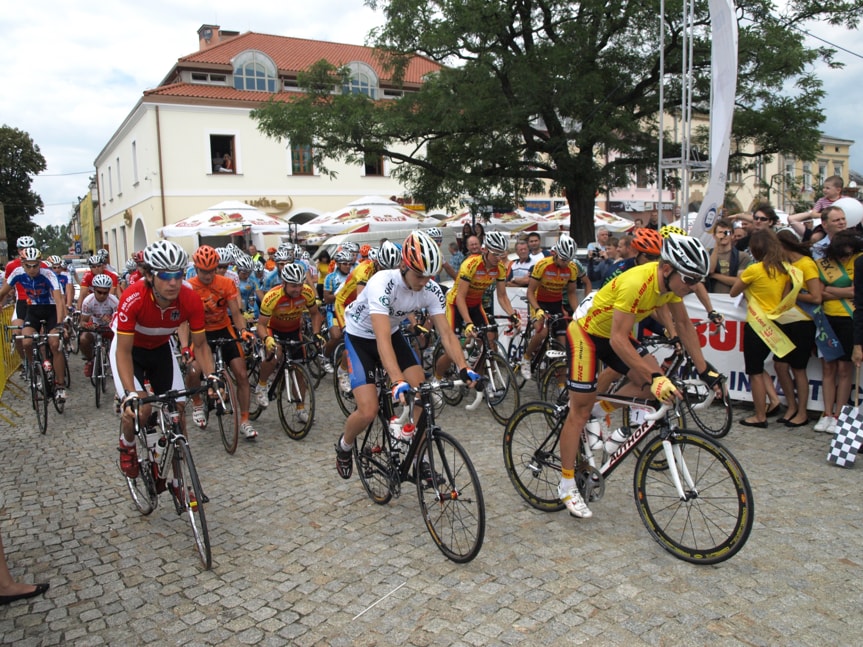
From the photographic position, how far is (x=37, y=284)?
9.40 meters

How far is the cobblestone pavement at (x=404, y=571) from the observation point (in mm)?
3490

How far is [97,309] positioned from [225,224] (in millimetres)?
11094

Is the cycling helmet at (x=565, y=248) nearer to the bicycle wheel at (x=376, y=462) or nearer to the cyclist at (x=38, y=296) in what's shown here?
the bicycle wheel at (x=376, y=462)

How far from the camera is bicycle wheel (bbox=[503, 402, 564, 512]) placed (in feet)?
15.8

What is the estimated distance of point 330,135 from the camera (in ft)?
57.4

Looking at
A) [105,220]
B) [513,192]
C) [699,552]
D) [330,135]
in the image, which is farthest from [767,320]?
A: [105,220]

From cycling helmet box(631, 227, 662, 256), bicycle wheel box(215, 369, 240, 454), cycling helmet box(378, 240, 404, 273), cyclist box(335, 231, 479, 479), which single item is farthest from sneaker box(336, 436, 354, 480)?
cycling helmet box(631, 227, 662, 256)

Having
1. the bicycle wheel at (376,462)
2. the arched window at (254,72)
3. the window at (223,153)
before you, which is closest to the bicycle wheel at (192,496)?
the bicycle wheel at (376,462)

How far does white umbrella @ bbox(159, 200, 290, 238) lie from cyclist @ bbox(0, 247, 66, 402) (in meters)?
10.6

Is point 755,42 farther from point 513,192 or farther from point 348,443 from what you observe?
point 348,443

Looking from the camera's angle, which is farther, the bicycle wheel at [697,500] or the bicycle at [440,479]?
the bicycle at [440,479]

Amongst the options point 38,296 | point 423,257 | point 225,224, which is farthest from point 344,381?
point 225,224

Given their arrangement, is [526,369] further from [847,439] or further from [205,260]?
[205,260]

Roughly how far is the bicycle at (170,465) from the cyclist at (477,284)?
3466mm
